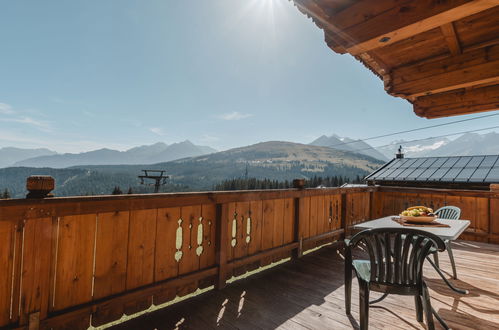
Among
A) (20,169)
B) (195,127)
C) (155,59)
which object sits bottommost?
(20,169)

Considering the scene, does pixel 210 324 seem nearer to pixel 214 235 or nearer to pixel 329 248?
pixel 214 235

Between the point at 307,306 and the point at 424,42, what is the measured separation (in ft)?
8.64

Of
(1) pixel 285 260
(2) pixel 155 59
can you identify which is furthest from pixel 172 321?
(2) pixel 155 59

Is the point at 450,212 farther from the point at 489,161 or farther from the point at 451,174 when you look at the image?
the point at 489,161

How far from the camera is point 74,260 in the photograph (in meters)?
1.79

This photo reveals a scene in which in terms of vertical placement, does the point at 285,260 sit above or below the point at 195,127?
below

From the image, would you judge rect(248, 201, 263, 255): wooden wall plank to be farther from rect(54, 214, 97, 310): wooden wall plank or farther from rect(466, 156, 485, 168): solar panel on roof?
rect(466, 156, 485, 168): solar panel on roof

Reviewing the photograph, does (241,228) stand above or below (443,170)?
below

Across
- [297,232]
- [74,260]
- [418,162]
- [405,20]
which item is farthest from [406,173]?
[74,260]

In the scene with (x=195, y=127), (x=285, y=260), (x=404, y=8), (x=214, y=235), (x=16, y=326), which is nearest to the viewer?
(x=404, y=8)

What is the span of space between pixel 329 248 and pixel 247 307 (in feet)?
8.41

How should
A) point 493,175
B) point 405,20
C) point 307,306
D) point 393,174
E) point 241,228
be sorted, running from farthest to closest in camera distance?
point 393,174 → point 493,175 → point 241,228 → point 307,306 → point 405,20

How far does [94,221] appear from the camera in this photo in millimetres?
1874

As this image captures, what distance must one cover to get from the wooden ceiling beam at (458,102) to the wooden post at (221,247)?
2.91 metres
